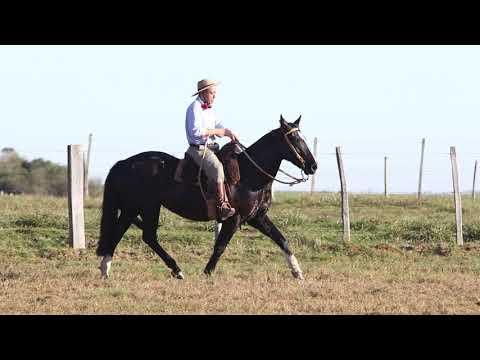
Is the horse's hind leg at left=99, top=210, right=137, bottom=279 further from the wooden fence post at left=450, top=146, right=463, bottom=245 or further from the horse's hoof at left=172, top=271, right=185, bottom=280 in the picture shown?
the wooden fence post at left=450, top=146, right=463, bottom=245

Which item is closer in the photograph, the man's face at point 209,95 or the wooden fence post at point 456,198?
the man's face at point 209,95

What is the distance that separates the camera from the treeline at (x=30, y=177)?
34688mm

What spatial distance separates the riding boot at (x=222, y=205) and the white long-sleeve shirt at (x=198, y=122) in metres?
0.66

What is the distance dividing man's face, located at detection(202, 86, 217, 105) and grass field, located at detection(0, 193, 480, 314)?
7.89 feet

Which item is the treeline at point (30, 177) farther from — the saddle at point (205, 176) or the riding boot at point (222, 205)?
the riding boot at point (222, 205)

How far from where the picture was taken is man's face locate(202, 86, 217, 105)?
1151 cm

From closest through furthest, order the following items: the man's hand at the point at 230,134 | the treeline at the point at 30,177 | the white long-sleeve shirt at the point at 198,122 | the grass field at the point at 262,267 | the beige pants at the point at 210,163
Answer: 1. the grass field at the point at 262,267
2. the white long-sleeve shirt at the point at 198,122
3. the beige pants at the point at 210,163
4. the man's hand at the point at 230,134
5. the treeline at the point at 30,177

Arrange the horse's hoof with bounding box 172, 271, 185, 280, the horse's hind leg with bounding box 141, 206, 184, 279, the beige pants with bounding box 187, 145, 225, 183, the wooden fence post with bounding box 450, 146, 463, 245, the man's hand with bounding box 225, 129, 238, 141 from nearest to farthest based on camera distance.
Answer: the beige pants with bounding box 187, 145, 225, 183 → the man's hand with bounding box 225, 129, 238, 141 → the horse's hoof with bounding box 172, 271, 185, 280 → the horse's hind leg with bounding box 141, 206, 184, 279 → the wooden fence post with bounding box 450, 146, 463, 245

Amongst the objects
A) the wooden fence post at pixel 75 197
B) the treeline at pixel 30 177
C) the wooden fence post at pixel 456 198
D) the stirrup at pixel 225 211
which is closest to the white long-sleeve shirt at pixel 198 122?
the stirrup at pixel 225 211

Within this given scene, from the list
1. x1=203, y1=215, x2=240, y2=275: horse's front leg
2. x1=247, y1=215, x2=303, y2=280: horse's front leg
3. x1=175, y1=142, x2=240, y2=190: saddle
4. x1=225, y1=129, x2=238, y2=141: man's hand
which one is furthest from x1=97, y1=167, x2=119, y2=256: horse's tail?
x1=247, y1=215, x2=303, y2=280: horse's front leg

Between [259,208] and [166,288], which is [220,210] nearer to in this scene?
[259,208]

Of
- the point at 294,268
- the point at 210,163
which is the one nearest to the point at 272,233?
the point at 294,268

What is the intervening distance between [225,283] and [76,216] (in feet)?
17.3

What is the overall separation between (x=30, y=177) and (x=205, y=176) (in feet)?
83.0
